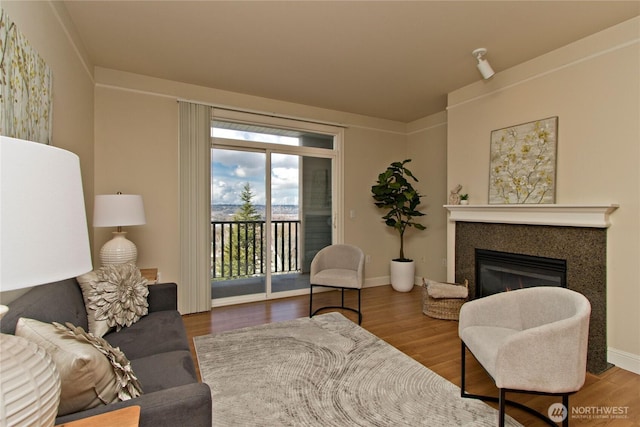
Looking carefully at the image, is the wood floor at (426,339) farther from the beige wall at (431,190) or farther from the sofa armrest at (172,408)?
the sofa armrest at (172,408)

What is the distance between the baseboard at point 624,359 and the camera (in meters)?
2.20

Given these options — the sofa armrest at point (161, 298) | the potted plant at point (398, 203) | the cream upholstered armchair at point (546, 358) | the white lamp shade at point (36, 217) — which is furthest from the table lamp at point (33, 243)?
the potted plant at point (398, 203)

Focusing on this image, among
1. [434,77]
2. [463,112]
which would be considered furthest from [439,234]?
[434,77]

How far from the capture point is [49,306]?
130 cm

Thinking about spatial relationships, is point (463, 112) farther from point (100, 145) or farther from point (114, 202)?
point (100, 145)

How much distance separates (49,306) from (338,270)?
2540 mm

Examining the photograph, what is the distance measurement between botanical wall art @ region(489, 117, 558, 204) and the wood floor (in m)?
1.41

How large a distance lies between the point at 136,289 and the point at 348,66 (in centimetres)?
267

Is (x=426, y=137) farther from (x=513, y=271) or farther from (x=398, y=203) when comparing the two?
(x=513, y=271)

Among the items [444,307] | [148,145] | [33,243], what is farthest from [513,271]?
[148,145]

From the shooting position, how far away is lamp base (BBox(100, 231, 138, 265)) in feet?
8.53

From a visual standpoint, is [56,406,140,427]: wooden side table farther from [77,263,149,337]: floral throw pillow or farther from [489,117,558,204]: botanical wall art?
[489,117,558,204]: botanical wall art

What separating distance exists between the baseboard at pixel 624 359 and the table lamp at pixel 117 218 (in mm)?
3964

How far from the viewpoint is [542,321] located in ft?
5.82
